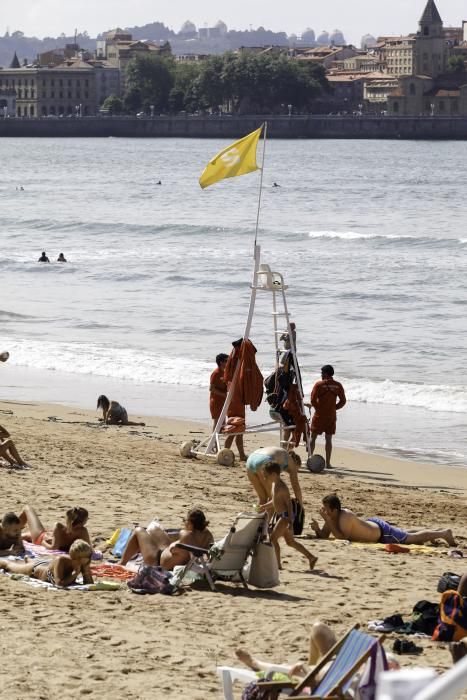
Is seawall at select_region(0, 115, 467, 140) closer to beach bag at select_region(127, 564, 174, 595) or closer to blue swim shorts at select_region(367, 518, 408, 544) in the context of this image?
blue swim shorts at select_region(367, 518, 408, 544)

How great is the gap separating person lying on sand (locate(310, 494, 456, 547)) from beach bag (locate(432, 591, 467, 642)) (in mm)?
2153

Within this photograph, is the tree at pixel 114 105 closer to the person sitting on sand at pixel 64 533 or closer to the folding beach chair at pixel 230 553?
the person sitting on sand at pixel 64 533

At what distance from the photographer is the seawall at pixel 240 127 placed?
488ft

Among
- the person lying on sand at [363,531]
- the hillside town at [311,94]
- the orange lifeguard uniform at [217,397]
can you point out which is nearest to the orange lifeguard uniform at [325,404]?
the orange lifeguard uniform at [217,397]

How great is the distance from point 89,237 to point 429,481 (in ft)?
121

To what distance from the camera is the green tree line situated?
163m

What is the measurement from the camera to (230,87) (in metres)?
164

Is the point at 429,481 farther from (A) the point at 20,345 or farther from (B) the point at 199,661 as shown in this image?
(A) the point at 20,345

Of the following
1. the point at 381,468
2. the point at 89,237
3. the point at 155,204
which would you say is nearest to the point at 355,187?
the point at 155,204

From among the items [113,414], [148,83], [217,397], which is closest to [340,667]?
[217,397]

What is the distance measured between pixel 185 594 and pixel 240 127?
144416mm

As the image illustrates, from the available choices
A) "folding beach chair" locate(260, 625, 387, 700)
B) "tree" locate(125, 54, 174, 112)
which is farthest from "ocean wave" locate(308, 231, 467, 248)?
"tree" locate(125, 54, 174, 112)

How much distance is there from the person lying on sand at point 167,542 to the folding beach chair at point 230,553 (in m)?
0.08

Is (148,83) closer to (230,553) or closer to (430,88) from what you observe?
(430,88)
